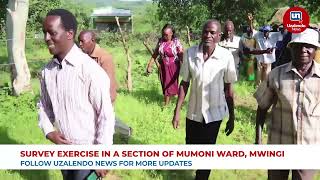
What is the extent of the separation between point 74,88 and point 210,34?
1581mm

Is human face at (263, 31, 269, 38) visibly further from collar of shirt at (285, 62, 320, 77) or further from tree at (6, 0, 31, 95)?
collar of shirt at (285, 62, 320, 77)

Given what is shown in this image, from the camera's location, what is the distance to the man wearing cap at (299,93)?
108 inches

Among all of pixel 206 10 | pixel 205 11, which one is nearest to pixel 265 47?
pixel 205 11

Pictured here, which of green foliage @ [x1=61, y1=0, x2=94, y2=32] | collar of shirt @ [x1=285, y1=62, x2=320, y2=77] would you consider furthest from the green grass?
green foliage @ [x1=61, y1=0, x2=94, y2=32]

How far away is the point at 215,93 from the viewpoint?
3773 mm

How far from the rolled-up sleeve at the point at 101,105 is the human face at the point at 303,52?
4.11ft

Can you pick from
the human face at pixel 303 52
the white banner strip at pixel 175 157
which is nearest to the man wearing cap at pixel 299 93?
the human face at pixel 303 52

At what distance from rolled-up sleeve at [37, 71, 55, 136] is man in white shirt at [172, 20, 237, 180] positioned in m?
1.46

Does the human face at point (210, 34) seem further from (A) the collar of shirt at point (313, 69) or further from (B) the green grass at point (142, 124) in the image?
(B) the green grass at point (142, 124)

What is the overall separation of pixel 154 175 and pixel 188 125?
784mm

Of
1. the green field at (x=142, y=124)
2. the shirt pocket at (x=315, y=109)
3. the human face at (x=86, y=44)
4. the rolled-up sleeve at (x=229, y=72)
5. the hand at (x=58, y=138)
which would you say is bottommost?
the green field at (x=142, y=124)

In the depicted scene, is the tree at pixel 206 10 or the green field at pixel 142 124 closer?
the green field at pixel 142 124

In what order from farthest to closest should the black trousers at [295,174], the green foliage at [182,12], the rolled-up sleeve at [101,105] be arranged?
the green foliage at [182,12] → the black trousers at [295,174] → the rolled-up sleeve at [101,105]

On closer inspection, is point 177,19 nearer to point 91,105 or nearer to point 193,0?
point 193,0
